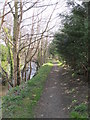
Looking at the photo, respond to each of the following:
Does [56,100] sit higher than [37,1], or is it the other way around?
[37,1]

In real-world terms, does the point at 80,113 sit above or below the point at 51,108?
above

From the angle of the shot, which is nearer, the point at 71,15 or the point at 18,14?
the point at 71,15

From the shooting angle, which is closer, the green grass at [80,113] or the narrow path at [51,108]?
the green grass at [80,113]

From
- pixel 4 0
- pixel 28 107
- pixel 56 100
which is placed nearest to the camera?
pixel 28 107

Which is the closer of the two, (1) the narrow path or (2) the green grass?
(2) the green grass

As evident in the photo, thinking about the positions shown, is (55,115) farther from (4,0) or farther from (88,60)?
(4,0)

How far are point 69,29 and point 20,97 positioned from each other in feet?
11.5

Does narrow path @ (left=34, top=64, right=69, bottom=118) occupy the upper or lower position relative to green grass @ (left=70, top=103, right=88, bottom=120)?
lower

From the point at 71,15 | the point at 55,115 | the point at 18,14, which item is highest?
the point at 18,14

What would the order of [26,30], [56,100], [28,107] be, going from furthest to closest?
[26,30] → [56,100] → [28,107]

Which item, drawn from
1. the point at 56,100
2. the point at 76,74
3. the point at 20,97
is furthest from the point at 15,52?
the point at 56,100

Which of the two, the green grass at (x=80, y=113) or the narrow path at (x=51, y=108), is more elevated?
the green grass at (x=80, y=113)

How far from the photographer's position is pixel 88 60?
6.74 m

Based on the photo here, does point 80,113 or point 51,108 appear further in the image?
point 51,108
